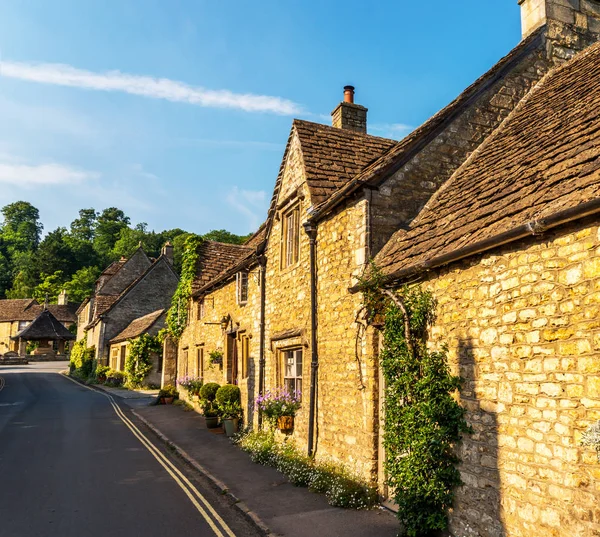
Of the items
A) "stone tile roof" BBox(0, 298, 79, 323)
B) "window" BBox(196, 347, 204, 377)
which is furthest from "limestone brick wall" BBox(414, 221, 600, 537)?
"stone tile roof" BBox(0, 298, 79, 323)

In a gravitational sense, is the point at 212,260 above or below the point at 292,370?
above

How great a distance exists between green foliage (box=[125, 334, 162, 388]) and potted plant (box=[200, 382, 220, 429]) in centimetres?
1590

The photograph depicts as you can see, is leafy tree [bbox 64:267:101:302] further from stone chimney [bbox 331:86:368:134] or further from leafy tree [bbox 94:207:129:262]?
stone chimney [bbox 331:86:368:134]

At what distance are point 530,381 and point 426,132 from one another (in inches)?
240

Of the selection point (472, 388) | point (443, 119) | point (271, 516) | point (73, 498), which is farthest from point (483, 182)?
point (73, 498)

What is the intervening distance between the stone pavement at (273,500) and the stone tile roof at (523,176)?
366cm

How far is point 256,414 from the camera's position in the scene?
14375 millimetres

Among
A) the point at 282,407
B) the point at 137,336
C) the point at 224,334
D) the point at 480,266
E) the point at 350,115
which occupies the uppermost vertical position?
the point at 350,115

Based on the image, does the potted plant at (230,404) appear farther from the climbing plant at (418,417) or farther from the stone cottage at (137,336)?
the stone cottage at (137,336)

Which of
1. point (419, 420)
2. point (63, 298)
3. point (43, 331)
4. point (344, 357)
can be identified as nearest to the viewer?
point (419, 420)

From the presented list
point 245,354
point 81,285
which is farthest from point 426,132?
point 81,285

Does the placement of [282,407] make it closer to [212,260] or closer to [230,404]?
[230,404]

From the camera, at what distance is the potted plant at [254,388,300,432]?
11.7 metres

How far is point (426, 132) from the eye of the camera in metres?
10.3
